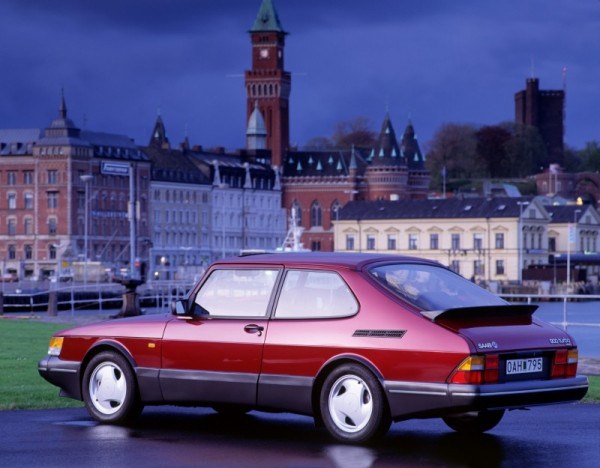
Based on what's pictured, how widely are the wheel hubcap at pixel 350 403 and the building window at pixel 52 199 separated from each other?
5476 inches

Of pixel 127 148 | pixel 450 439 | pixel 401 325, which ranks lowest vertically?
pixel 450 439

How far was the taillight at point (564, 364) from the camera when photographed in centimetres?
1219

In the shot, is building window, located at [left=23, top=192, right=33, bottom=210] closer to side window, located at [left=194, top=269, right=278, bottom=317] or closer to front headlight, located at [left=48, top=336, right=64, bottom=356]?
front headlight, located at [left=48, top=336, right=64, bottom=356]

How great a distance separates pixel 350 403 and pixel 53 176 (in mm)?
140222

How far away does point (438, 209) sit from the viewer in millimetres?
162250

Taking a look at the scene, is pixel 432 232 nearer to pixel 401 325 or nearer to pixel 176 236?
pixel 176 236

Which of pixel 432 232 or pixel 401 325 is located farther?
pixel 432 232

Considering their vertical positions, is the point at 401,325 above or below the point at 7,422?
above

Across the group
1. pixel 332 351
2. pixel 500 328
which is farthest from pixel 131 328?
pixel 500 328

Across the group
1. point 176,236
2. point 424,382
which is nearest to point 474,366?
point 424,382

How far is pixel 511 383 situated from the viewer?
11.8m

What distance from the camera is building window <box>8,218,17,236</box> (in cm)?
15062

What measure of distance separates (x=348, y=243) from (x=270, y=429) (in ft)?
502

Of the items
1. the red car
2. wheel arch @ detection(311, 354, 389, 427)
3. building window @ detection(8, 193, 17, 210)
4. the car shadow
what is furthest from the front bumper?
building window @ detection(8, 193, 17, 210)
